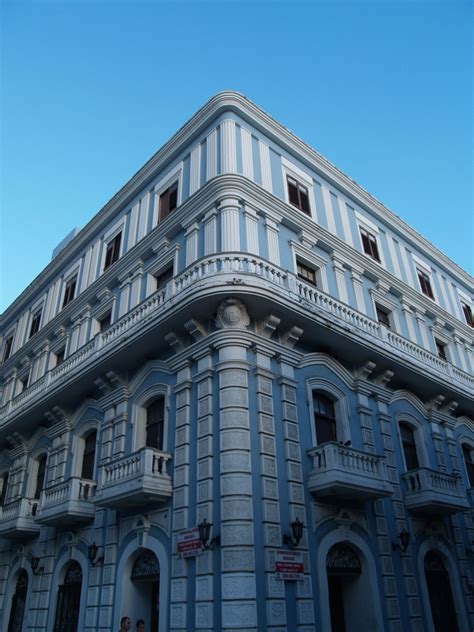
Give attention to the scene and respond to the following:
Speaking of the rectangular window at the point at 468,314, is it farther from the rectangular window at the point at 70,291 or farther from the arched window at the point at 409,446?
the rectangular window at the point at 70,291

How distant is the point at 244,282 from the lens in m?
13.2

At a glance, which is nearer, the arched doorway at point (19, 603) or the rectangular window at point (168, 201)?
the arched doorway at point (19, 603)

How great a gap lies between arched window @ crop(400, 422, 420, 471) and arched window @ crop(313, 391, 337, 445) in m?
3.45

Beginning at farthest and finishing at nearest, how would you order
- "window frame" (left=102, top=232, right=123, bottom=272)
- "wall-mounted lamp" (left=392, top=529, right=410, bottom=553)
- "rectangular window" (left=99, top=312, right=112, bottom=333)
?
"window frame" (left=102, top=232, right=123, bottom=272) → "rectangular window" (left=99, top=312, right=112, bottom=333) → "wall-mounted lamp" (left=392, top=529, right=410, bottom=553)

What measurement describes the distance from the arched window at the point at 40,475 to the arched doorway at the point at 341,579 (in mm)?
11476

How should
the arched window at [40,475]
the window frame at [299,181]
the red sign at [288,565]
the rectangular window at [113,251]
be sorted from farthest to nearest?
the rectangular window at [113,251]
the arched window at [40,475]
the window frame at [299,181]
the red sign at [288,565]

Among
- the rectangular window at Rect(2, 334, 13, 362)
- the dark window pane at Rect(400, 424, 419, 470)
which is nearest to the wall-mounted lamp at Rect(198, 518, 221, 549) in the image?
the dark window pane at Rect(400, 424, 419, 470)

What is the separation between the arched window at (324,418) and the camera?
14523mm

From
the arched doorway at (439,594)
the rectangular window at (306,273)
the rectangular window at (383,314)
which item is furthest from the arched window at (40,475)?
the rectangular window at (383,314)

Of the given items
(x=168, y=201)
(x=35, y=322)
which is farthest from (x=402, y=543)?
(x=35, y=322)

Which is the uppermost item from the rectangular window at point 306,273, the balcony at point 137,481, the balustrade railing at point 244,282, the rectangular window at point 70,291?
the rectangular window at point 70,291

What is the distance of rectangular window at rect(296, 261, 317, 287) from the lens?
56.6 ft

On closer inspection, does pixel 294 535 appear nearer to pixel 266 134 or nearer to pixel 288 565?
pixel 288 565

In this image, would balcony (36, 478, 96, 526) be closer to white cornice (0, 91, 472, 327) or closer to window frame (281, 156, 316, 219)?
window frame (281, 156, 316, 219)
